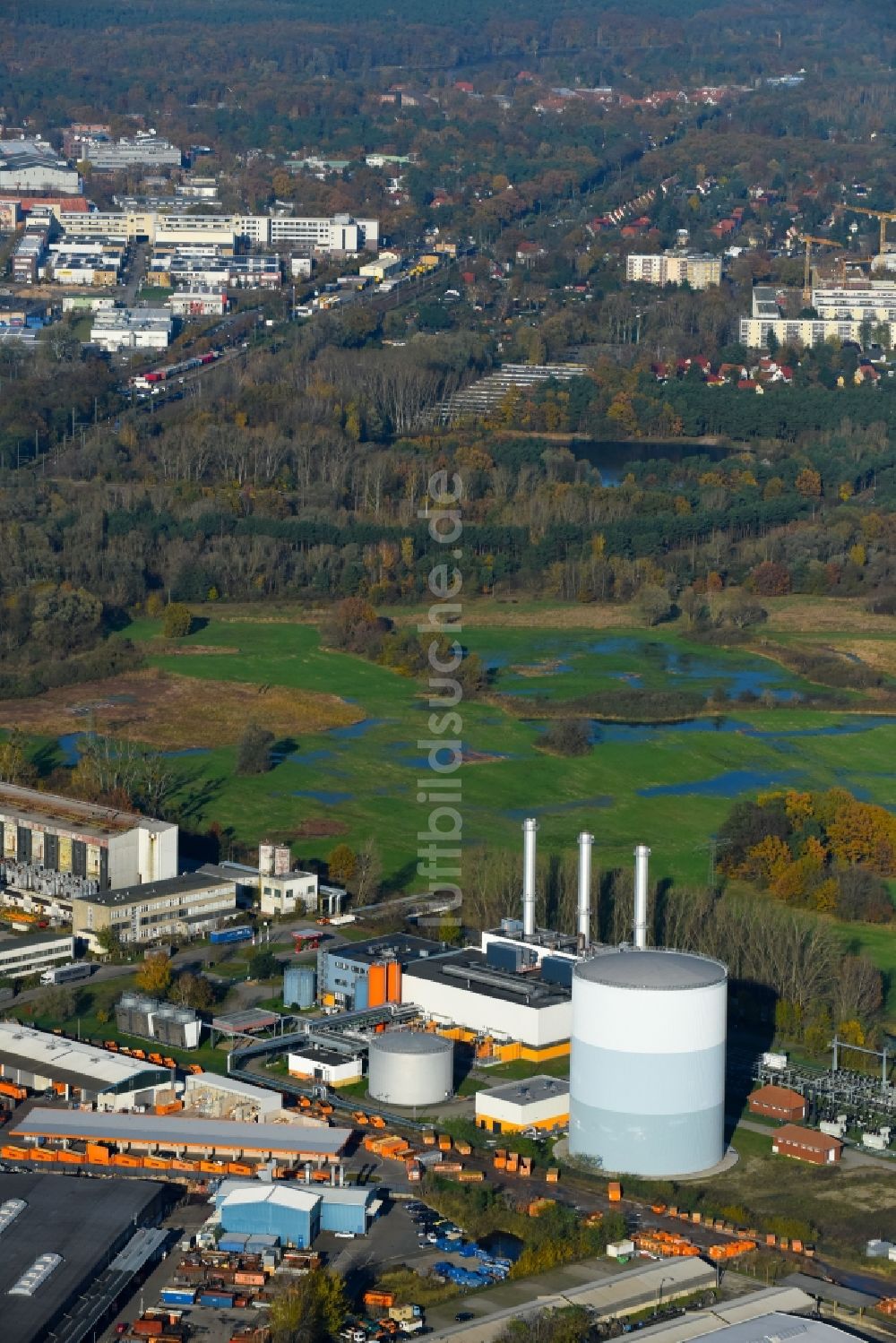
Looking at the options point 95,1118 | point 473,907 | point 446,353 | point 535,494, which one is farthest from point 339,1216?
point 446,353

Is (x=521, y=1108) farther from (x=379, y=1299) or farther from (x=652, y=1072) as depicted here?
(x=379, y=1299)

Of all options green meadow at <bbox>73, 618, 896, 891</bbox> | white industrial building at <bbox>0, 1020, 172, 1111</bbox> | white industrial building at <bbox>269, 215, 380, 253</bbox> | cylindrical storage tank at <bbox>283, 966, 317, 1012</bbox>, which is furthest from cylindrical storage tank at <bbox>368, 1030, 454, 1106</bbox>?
white industrial building at <bbox>269, 215, 380, 253</bbox>

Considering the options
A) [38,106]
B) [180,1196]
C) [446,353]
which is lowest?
[180,1196]

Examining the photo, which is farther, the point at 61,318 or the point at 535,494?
the point at 61,318

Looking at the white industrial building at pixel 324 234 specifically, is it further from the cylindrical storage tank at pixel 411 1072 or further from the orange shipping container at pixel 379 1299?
the orange shipping container at pixel 379 1299

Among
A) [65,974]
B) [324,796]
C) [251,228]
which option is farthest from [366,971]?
[251,228]

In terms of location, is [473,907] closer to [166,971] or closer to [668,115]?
[166,971]

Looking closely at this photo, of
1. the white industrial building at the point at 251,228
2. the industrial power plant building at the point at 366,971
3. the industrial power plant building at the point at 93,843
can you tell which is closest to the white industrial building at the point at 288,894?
the industrial power plant building at the point at 93,843
